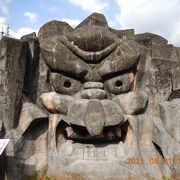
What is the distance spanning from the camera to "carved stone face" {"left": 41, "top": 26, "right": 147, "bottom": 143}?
20.7ft

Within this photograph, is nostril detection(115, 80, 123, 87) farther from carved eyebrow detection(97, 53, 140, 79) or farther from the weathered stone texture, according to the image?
the weathered stone texture

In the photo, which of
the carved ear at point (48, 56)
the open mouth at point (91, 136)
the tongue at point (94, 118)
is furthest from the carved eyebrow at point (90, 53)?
the open mouth at point (91, 136)

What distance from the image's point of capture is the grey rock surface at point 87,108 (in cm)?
607

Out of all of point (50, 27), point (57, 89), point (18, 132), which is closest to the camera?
point (18, 132)

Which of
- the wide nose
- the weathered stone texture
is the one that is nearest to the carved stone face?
the wide nose

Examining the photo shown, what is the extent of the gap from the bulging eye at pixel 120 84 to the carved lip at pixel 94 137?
0.71 meters

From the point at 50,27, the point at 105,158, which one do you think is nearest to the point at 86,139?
the point at 105,158

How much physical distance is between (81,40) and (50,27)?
112 cm

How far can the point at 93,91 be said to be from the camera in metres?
6.32

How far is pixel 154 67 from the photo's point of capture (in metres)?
6.93

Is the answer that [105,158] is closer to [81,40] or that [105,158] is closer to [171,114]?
[171,114]

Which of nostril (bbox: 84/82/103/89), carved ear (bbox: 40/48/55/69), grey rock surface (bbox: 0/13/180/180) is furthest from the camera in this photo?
carved ear (bbox: 40/48/55/69)

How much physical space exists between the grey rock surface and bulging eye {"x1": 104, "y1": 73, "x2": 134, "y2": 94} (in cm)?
2

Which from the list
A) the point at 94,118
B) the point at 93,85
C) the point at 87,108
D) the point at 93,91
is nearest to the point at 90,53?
the point at 93,85
